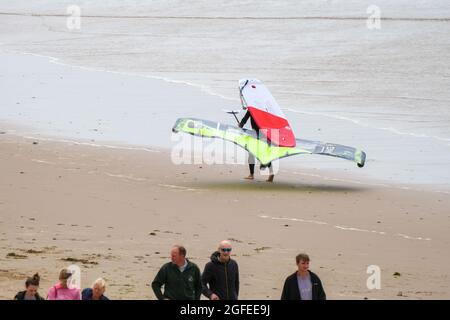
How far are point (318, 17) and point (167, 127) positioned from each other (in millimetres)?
21161

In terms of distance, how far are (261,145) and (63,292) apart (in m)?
11.4

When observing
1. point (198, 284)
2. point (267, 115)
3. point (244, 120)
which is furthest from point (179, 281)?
point (267, 115)

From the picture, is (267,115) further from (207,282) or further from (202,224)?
(207,282)

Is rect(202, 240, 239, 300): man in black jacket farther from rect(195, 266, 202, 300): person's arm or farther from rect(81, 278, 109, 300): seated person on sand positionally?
rect(81, 278, 109, 300): seated person on sand

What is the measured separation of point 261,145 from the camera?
2281 centimetres

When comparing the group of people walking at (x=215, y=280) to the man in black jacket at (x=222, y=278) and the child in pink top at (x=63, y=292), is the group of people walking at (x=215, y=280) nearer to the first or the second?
the man in black jacket at (x=222, y=278)

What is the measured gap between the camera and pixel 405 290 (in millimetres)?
15133

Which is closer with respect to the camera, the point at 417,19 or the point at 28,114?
the point at 28,114

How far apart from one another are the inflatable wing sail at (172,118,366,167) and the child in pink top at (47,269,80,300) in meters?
11.0

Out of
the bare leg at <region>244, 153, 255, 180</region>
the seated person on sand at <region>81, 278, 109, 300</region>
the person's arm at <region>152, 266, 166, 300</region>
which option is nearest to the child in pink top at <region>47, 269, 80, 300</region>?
the seated person on sand at <region>81, 278, 109, 300</region>

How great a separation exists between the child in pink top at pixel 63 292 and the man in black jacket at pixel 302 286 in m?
2.00
